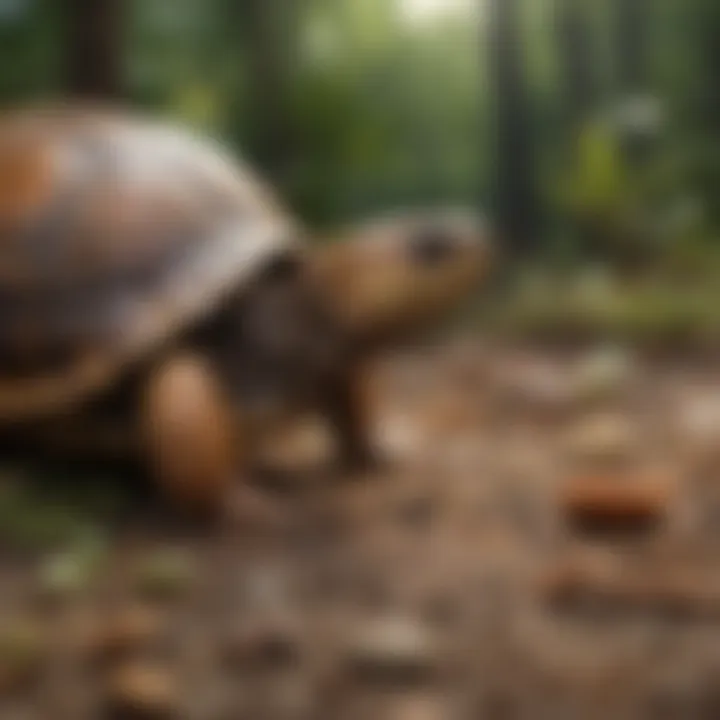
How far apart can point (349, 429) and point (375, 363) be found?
72mm

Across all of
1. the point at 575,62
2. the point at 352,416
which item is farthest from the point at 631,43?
the point at 352,416

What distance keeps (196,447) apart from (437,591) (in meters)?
0.25

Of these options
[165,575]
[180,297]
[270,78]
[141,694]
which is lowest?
[141,694]

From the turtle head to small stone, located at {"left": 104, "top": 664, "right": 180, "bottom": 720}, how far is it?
42 centimetres

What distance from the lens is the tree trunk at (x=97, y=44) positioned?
4.16ft

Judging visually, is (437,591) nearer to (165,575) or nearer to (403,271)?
(165,575)

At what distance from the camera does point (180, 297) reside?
3.53 ft

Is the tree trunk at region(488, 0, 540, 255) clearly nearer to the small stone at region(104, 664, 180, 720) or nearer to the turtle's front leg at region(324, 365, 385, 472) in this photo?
the turtle's front leg at region(324, 365, 385, 472)

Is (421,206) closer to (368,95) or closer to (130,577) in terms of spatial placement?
(368,95)

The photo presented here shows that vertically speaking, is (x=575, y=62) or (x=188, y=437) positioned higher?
(x=575, y=62)

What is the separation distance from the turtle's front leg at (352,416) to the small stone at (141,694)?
1.29 feet

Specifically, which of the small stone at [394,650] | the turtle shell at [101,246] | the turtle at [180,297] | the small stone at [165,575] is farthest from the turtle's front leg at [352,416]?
the small stone at [394,650]

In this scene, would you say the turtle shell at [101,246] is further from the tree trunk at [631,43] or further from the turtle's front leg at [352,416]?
the tree trunk at [631,43]

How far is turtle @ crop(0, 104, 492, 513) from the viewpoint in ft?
3.45
